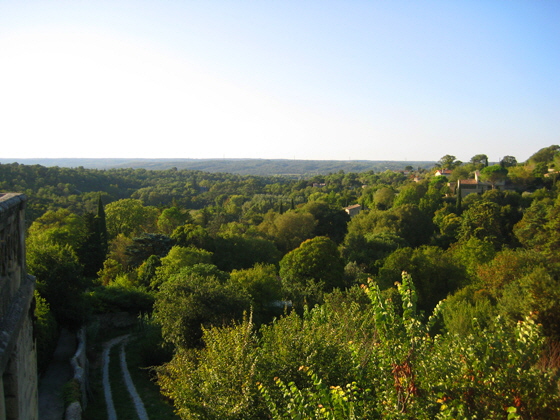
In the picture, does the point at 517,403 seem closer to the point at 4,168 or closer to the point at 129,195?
the point at 4,168

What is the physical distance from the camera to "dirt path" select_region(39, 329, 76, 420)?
453 inches

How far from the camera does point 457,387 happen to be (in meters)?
5.88

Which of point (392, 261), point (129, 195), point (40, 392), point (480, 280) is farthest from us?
point (129, 195)

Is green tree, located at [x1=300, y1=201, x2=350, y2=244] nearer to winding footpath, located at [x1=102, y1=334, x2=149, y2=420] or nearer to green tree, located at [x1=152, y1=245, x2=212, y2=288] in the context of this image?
green tree, located at [x1=152, y1=245, x2=212, y2=288]

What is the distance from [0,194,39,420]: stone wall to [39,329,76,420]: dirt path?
476 cm

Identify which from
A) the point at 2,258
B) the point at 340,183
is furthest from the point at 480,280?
the point at 340,183

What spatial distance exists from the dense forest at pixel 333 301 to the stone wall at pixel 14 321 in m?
3.14

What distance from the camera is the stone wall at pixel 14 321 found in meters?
5.27

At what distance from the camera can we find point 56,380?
13820 mm

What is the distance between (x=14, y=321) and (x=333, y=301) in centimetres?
1435

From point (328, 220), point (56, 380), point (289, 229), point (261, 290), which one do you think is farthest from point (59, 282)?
point (328, 220)

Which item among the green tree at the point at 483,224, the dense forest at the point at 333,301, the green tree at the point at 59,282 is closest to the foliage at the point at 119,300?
the dense forest at the point at 333,301

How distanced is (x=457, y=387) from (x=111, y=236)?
4295 cm

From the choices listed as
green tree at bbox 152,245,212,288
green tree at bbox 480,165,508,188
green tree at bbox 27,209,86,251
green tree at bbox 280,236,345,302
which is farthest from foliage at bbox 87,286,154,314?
green tree at bbox 480,165,508,188
